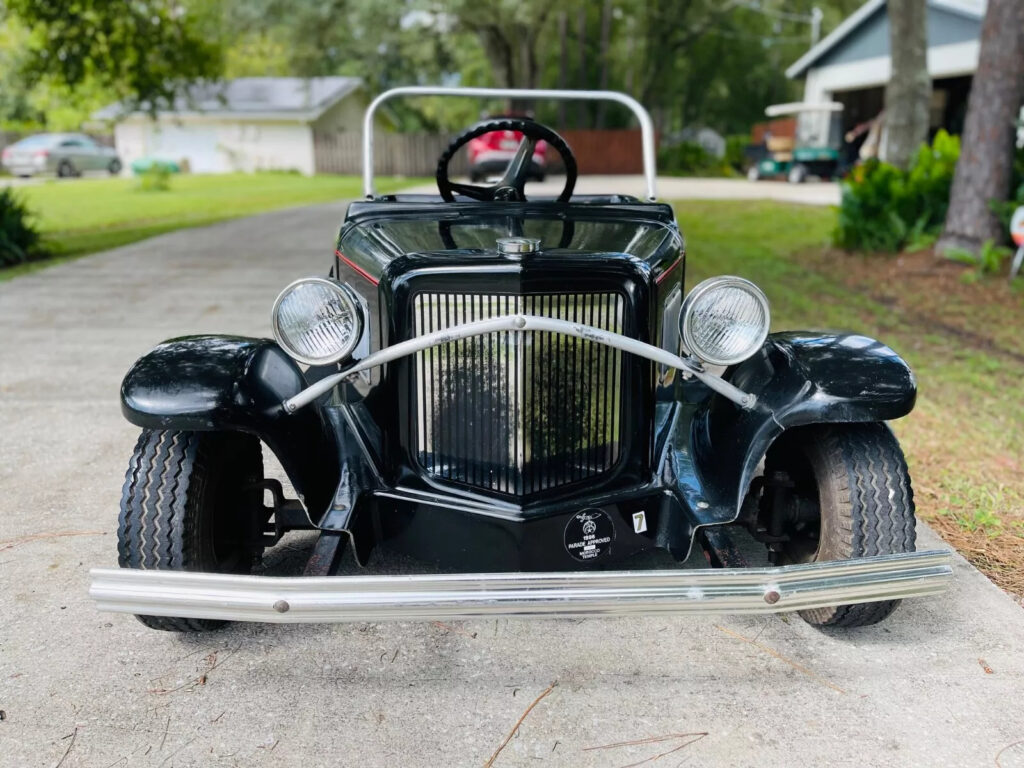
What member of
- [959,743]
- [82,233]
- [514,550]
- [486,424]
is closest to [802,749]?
[959,743]

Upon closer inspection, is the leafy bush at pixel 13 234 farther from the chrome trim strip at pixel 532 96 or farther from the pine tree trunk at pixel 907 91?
the pine tree trunk at pixel 907 91

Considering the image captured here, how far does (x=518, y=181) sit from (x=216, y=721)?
2138mm

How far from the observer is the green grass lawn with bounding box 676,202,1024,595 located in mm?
3473

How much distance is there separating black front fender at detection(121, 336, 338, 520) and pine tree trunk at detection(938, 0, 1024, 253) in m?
7.19

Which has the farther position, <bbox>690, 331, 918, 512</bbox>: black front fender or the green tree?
the green tree

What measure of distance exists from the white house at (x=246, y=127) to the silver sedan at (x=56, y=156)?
4.61 m

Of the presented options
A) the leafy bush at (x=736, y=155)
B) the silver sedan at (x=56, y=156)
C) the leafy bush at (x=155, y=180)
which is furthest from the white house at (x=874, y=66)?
the silver sedan at (x=56, y=156)

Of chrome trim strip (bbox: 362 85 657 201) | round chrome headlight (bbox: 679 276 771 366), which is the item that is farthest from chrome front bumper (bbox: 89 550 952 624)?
chrome trim strip (bbox: 362 85 657 201)

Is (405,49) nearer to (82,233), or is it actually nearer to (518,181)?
(82,233)

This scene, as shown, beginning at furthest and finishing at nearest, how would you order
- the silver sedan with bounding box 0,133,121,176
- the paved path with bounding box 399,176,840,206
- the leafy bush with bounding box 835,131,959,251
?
the silver sedan with bounding box 0,133,121,176 < the paved path with bounding box 399,176,840,206 < the leafy bush with bounding box 835,131,959,251

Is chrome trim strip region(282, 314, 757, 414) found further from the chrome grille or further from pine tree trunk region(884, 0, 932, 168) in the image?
pine tree trunk region(884, 0, 932, 168)

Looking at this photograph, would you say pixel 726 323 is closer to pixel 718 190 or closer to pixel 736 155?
pixel 718 190

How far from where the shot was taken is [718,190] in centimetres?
2036

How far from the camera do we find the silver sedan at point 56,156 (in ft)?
92.1
